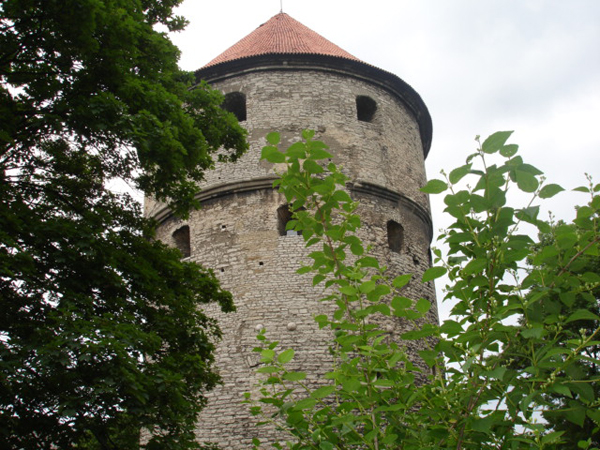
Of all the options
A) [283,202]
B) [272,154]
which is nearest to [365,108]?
[283,202]

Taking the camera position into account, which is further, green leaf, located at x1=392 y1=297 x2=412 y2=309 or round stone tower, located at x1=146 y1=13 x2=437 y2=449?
round stone tower, located at x1=146 y1=13 x2=437 y2=449

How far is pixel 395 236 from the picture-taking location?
12188 millimetres

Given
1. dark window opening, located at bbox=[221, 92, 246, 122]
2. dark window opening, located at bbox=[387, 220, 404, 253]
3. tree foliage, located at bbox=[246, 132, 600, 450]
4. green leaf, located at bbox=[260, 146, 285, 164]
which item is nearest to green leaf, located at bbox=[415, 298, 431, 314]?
tree foliage, located at bbox=[246, 132, 600, 450]

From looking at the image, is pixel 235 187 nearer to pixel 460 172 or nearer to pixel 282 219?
pixel 282 219

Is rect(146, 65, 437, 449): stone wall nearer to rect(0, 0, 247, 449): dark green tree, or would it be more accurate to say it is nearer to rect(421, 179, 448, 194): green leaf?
rect(0, 0, 247, 449): dark green tree

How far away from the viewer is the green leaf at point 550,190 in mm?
2420

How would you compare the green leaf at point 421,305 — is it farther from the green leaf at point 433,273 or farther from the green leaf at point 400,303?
the green leaf at point 433,273

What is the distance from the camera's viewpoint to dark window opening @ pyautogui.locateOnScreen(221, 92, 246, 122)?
41.5ft

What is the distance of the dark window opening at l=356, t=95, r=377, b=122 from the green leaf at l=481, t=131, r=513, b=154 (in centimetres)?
1059

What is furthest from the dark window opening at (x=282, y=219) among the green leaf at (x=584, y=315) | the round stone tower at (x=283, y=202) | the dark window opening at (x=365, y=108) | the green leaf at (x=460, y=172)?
the green leaf at (x=584, y=315)

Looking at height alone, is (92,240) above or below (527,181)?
above

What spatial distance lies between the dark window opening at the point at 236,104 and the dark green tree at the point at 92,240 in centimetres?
493

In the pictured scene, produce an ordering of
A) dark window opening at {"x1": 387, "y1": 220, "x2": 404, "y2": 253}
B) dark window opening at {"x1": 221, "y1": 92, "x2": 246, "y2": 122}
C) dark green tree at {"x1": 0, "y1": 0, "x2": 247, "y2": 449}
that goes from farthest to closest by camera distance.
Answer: dark window opening at {"x1": 221, "y1": 92, "x2": 246, "y2": 122} < dark window opening at {"x1": 387, "y1": 220, "x2": 404, "y2": 253} < dark green tree at {"x1": 0, "y1": 0, "x2": 247, "y2": 449}

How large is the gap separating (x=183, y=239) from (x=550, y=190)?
407 inches
